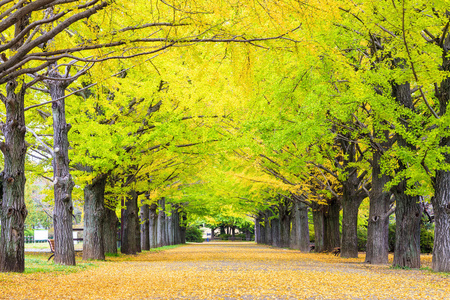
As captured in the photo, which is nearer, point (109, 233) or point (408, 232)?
point (408, 232)

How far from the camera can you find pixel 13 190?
33.6 ft

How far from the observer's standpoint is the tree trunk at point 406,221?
12867 millimetres

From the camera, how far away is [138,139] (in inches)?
615

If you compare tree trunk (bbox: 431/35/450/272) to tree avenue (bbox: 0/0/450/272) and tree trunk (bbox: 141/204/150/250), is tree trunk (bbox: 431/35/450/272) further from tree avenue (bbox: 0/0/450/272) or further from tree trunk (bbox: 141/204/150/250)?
tree trunk (bbox: 141/204/150/250)

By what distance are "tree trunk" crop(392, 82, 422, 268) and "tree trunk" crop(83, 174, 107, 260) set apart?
1056cm

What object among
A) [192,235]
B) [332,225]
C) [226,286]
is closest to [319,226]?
[332,225]

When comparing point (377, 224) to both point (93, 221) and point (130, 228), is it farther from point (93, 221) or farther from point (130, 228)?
point (130, 228)

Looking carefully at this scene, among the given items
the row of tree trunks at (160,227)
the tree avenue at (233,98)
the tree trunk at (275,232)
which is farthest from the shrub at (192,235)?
the tree avenue at (233,98)

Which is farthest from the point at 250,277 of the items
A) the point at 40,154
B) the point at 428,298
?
the point at 40,154

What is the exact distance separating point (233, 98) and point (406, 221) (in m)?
6.88

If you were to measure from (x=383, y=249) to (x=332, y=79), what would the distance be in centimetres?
642

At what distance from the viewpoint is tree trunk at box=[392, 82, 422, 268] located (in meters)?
12.9

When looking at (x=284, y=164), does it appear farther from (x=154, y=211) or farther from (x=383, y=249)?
(x=154, y=211)

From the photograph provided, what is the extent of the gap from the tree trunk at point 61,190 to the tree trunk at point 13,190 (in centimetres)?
254
